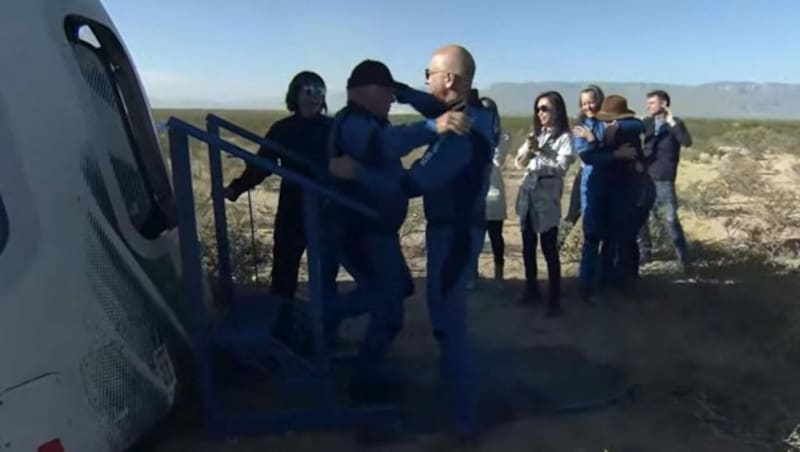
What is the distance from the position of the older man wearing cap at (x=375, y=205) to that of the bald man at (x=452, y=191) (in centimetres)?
10

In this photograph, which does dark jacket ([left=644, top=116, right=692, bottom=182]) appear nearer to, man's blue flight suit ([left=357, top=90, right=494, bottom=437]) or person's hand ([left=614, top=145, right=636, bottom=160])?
person's hand ([left=614, top=145, right=636, bottom=160])

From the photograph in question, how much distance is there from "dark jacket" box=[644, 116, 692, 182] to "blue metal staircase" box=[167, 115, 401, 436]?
14.2ft

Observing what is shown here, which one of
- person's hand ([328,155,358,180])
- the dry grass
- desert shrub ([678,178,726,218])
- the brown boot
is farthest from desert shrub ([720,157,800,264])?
person's hand ([328,155,358,180])

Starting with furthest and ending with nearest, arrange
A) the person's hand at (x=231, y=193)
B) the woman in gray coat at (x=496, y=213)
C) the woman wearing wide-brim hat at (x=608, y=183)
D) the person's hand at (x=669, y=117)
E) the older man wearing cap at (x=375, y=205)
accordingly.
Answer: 1. the person's hand at (x=669, y=117)
2. the woman in gray coat at (x=496, y=213)
3. the woman wearing wide-brim hat at (x=608, y=183)
4. the person's hand at (x=231, y=193)
5. the older man wearing cap at (x=375, y=205)

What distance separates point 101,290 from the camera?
347 centimetres

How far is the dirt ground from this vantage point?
4586 millimetres

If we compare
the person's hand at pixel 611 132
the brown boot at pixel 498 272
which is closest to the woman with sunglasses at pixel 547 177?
the person's hand at pixel 611 132

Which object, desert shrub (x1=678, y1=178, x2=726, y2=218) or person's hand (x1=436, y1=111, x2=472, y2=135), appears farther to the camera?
desert shrub (x1=678, y1=178, x2=726, y2=218)

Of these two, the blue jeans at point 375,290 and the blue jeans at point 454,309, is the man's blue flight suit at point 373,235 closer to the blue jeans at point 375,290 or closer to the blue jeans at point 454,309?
the blue jeans at point 375,290

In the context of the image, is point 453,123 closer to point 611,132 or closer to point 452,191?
point 452,191

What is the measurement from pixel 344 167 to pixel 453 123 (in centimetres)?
54

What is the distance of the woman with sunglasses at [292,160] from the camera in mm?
5395

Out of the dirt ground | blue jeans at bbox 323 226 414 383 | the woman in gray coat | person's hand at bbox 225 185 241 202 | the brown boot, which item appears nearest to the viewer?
blue jeans at bbox 323 226 414 383

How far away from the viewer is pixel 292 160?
5.27 m
